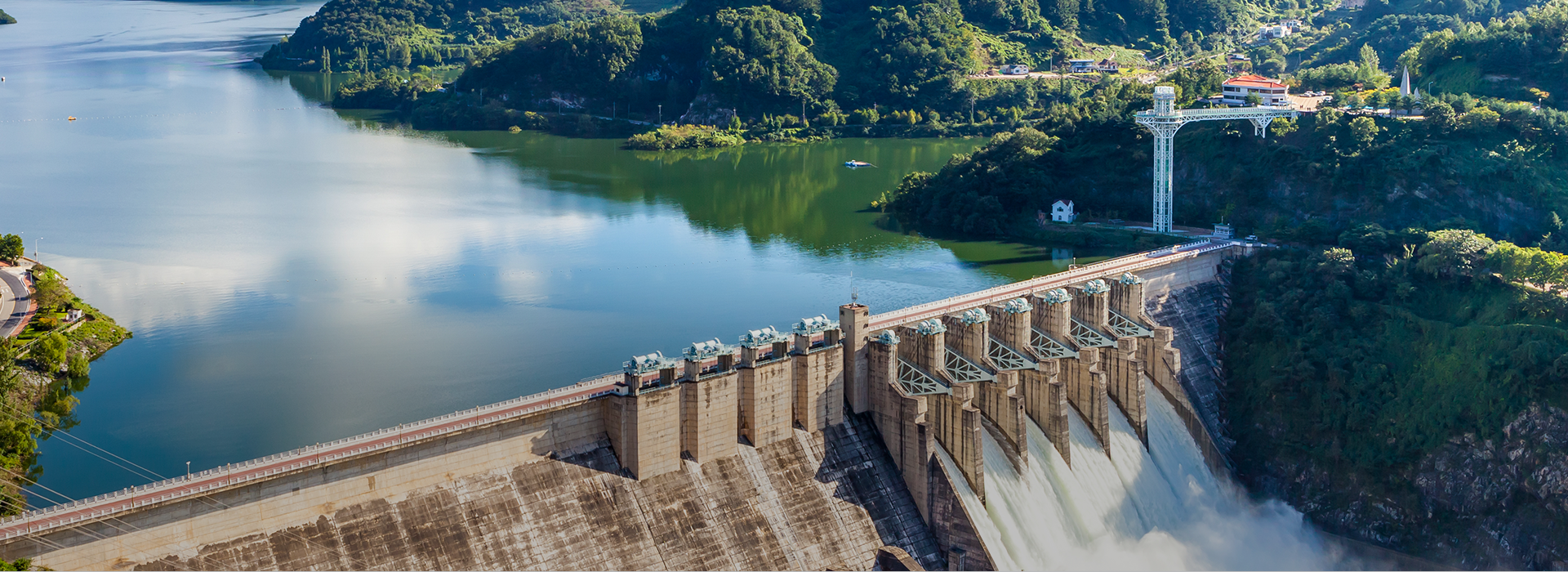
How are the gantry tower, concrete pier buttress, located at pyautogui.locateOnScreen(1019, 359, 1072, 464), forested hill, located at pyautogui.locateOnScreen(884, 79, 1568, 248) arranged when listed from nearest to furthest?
concrete pier buttress, located at pyautogui.locateOnScreen(1019, 359, 1072, 464) < forested hill, located at pyautogui.locateOnScreen(884, 79, 1568, 248) < the gantry tower

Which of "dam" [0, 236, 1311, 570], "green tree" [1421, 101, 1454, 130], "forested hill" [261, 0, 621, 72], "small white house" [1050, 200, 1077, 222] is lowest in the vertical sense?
"dam" [0, 236, 1311, 570]

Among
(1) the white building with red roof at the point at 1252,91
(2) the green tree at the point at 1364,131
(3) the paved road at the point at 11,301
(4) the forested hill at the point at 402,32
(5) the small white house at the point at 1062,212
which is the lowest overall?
(3) the paved road at the point at 11,301

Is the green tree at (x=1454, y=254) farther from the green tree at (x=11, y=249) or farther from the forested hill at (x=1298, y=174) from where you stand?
the green tree at (x=11, y=249)

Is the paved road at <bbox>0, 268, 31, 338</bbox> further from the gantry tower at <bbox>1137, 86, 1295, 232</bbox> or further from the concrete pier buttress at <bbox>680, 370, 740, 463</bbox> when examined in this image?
the gantry tower at <bbox>1137, 86, 1295, 232</bbox>

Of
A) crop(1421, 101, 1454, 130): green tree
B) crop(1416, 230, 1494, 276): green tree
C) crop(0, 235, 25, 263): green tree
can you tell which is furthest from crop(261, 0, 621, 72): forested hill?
crop(1416, 230, 1494, 276): green tree

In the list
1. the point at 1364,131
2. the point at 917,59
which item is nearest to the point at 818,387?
the point at 1364,131

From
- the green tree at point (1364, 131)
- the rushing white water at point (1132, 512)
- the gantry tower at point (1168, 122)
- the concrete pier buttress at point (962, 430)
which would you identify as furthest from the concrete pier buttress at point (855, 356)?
the green tree at point (1364, 131)

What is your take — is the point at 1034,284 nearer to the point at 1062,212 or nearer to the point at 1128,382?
the point at 1128,382
